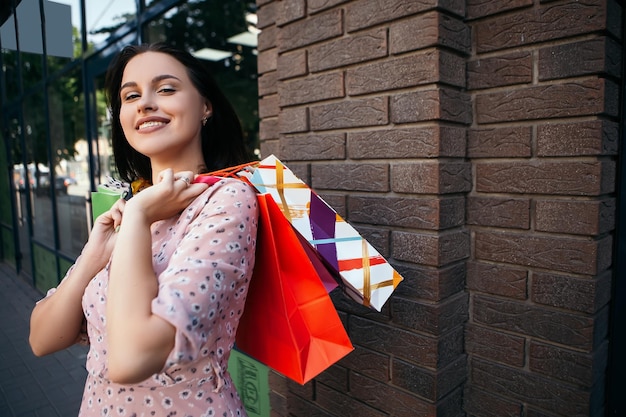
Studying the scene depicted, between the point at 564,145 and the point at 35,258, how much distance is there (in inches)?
297

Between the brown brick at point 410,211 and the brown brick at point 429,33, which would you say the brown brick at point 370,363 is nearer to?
the brown brick at point 410,211

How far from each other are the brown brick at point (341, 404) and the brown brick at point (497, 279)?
576mm

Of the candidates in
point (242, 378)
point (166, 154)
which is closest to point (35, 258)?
point (242, 378)

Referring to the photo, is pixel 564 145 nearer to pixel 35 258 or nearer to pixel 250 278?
pixel 250 278

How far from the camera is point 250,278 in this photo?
46.1 inches

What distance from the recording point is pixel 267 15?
6.70ft

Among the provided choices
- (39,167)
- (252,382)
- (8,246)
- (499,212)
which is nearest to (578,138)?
(499,212)

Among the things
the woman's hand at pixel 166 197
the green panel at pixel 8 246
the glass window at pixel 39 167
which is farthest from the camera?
the green panel at pixel 8 246

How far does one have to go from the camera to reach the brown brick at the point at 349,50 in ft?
4.79

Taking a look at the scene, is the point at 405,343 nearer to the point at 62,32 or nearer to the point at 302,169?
the point at 302,169

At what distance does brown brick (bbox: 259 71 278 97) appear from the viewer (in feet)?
6.77

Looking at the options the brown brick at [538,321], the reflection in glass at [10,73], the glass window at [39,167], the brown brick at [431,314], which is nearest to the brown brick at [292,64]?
the brown brick at [431,314]

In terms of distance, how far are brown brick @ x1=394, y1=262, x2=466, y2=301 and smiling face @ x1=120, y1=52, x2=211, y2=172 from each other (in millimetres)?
836

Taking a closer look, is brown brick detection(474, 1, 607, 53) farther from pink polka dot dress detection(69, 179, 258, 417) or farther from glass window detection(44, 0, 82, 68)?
glass window detection(44, 0, 82, 68)
